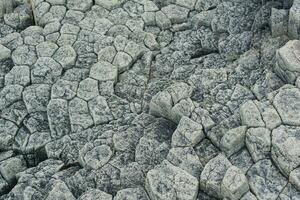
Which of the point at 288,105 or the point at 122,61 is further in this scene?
the point at 122,61

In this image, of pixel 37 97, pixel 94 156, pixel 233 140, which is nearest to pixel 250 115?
pixel 233 140

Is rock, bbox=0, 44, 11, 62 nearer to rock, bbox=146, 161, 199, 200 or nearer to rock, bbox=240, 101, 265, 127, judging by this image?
rock, bbox=146, 161, 199, 200

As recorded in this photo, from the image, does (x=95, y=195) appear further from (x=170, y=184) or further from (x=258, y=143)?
(x=258, y=143)


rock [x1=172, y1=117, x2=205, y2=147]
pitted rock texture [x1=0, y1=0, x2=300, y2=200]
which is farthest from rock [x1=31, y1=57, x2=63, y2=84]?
rock [x1=172, y1=117, x2=205, y2=147]

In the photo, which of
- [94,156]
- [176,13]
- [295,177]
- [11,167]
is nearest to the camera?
[295,177]

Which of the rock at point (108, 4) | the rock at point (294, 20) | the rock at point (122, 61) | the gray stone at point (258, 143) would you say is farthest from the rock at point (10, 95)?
the rock at point (294, 20)

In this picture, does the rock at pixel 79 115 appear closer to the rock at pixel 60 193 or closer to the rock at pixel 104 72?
the rock at pixel 104 72
